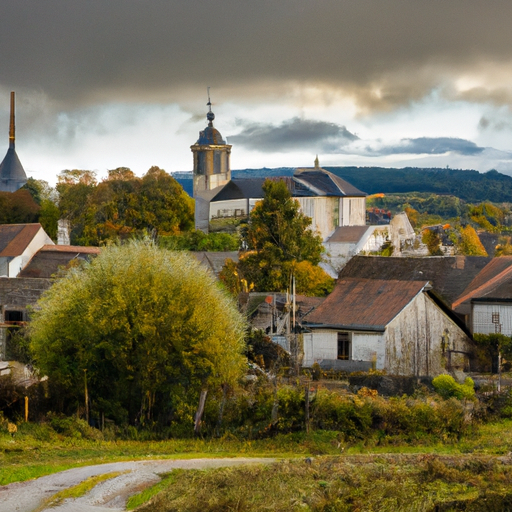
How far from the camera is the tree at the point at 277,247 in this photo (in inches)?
2005

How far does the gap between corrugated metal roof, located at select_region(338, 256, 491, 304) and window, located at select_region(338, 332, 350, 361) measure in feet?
37.1

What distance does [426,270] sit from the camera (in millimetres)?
48938

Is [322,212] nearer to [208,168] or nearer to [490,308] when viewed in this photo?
[208,168]

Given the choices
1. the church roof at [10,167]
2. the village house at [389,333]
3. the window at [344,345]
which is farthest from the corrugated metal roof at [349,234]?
the church roof at [10,167]

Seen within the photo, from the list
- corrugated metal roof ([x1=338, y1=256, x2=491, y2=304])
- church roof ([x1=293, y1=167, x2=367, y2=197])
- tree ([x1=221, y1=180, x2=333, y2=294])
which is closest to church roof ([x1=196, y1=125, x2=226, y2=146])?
church roof ([x1=293, y1=167, x2=367, y2=197])

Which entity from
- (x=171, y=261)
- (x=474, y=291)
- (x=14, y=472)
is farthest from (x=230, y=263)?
(x=14, y=472)

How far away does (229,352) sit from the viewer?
30000 millimetres

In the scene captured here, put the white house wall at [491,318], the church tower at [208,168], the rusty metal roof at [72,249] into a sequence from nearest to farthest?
1. the white house wall at [491,318]
2. the rusty metal roof at [72,249]
3. the church tower at [208,168]

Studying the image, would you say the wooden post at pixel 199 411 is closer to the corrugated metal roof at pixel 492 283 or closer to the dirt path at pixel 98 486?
the dirt path at pixel 98 486

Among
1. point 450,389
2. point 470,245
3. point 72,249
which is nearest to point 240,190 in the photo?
point 72,249

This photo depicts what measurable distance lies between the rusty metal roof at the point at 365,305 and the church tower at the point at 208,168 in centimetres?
3493

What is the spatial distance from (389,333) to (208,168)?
41.5 metres

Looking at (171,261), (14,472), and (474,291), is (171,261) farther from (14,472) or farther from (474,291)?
(474,291)

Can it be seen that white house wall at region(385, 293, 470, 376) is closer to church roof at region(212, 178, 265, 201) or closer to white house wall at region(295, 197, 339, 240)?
white house wall at region(295, 197, 339, 240)
